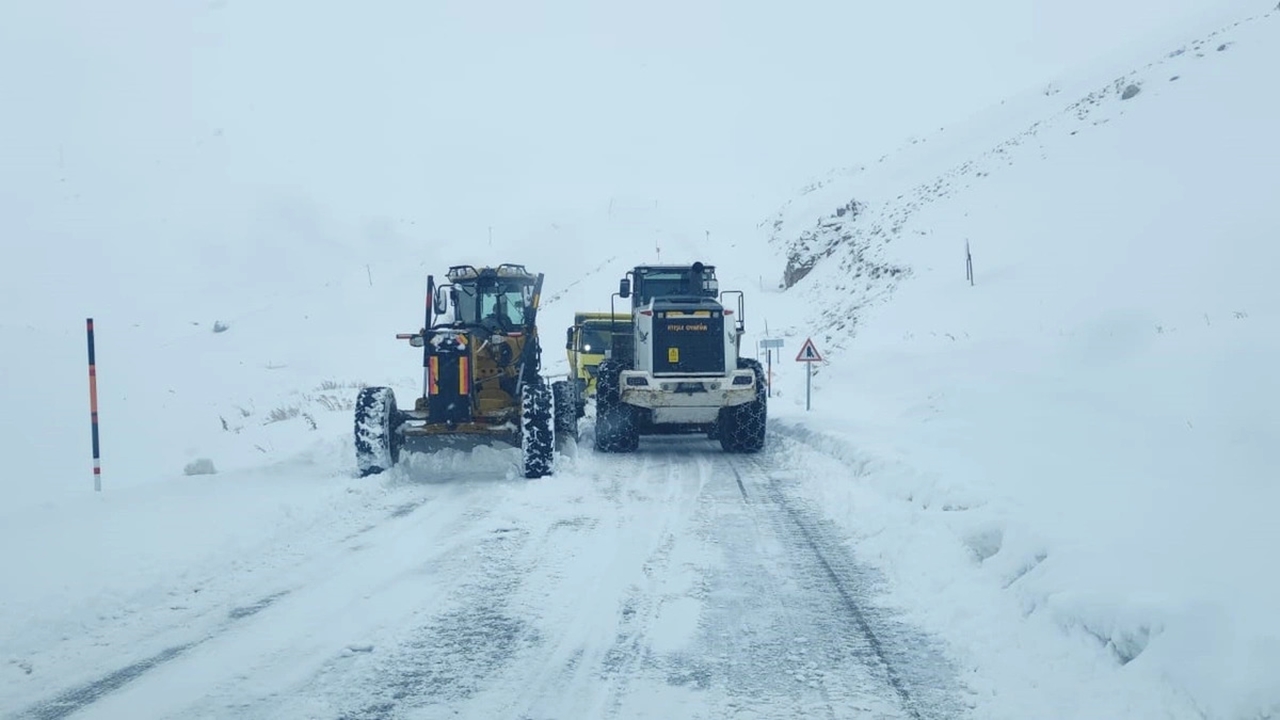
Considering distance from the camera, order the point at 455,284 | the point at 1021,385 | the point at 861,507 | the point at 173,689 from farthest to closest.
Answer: the point at 1021,385 → the point at 455,284 → the point at 861,507 → the point at 173,689

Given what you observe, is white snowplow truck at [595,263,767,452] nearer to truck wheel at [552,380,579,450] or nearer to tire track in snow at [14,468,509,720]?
truck wheel at [552,380,579,450]

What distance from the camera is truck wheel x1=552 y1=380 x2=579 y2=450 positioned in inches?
604

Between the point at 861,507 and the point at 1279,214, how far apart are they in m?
17.2

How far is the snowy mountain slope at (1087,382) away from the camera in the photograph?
5.79m

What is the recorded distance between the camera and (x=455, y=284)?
14.8 meters

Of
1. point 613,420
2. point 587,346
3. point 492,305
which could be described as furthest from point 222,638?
point 587,346

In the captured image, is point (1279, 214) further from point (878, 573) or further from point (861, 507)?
point (878, 573)

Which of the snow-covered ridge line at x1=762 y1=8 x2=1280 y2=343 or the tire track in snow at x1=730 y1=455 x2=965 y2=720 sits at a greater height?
the snow-covered ridge line at x1=762 y1=8 x2=1280 y2=343

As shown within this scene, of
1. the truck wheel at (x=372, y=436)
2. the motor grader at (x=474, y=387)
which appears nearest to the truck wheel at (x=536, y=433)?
the motor grader at (x=474, y=387)

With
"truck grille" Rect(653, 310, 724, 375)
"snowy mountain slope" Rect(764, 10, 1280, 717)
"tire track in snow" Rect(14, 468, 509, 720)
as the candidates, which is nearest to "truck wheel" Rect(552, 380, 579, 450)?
"truck grille" Rect(653, 310, 724, 375)

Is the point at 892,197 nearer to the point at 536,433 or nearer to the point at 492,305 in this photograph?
the point at 492,305

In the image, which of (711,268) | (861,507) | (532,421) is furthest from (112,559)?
(711,268)

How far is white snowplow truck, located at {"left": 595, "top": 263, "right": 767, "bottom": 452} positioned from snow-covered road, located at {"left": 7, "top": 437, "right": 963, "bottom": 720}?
5.31 m

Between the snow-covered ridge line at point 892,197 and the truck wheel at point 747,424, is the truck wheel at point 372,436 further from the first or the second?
the snow-covered ridge line at point 892,197
